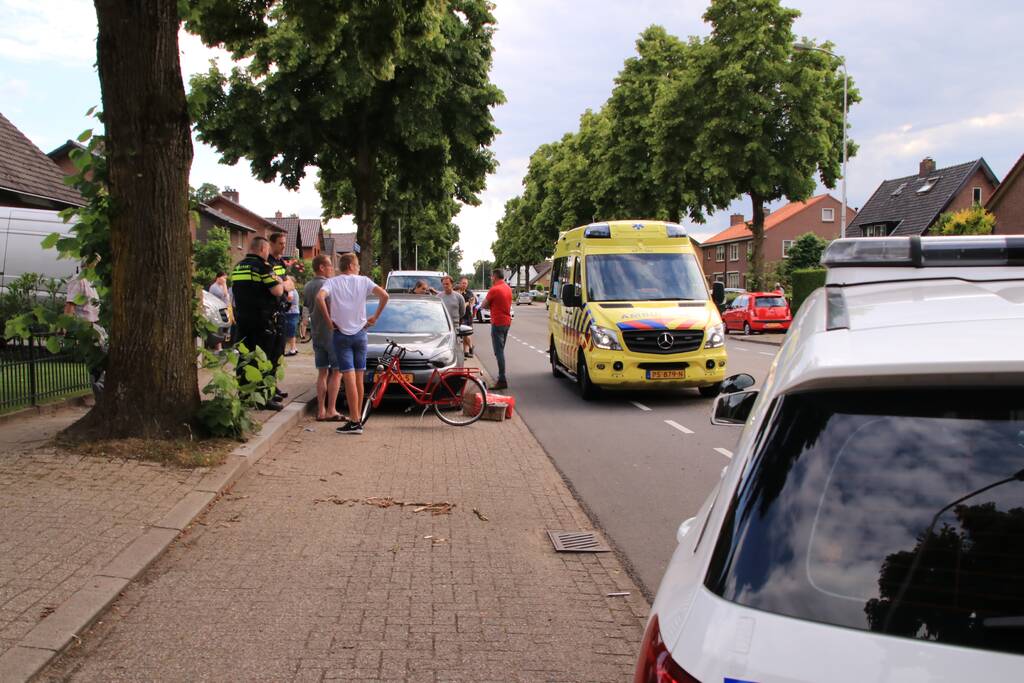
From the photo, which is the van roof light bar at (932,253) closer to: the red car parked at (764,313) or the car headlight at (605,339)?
the car headlight at (605,339)

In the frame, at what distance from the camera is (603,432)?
10820 mm

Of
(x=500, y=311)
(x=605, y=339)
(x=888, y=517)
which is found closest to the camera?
(x=888, y=517)

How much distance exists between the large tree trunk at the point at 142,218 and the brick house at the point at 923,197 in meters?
55.1

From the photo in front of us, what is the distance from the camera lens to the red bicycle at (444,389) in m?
11.2

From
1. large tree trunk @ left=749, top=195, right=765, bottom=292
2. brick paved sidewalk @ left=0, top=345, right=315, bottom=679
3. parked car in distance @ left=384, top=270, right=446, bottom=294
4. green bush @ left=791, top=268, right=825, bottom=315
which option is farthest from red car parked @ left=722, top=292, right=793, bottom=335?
brick paved sidewalk @ left=0, top=345, right=315, bottom=679

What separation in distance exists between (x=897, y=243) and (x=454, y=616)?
9.07ft

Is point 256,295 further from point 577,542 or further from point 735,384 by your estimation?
point 735,384

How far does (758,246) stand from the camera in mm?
40312

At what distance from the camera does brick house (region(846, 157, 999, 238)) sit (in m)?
57.4

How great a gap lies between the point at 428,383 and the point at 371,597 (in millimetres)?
6469

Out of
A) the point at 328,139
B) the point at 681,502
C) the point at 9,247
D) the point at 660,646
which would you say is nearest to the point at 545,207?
the point at 328,139

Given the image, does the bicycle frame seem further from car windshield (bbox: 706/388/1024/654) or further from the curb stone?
car windshield (bbox: 706/388/1024/654)

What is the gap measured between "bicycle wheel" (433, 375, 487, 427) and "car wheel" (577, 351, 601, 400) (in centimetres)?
248

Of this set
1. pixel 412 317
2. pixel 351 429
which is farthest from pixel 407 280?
pixel 351 429
